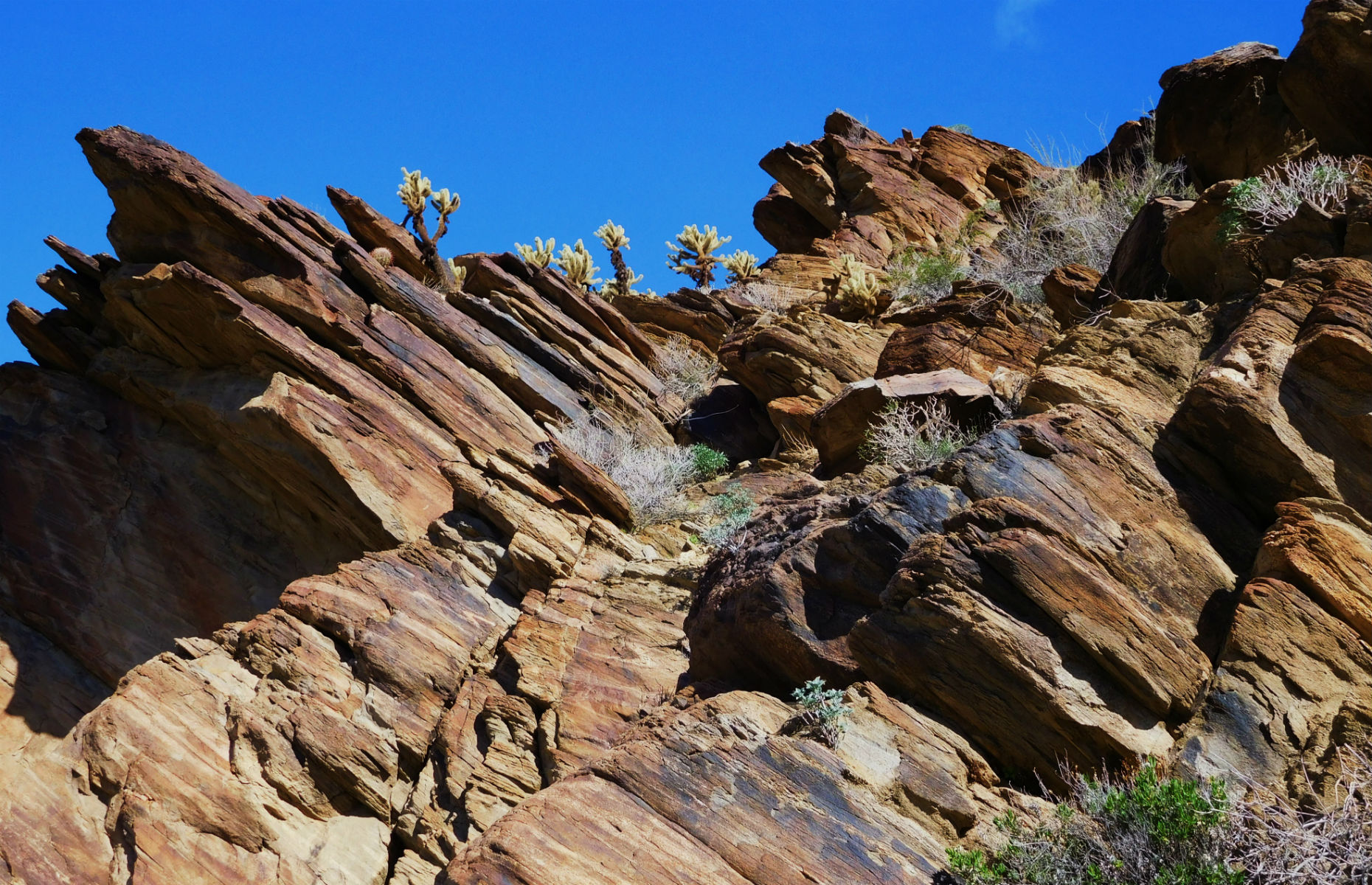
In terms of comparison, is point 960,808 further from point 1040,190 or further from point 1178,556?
point 1040,190

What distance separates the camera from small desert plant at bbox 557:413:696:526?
48.4 feet

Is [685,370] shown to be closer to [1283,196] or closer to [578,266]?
[578,266]

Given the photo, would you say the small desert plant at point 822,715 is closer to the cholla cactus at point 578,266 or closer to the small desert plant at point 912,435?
the small desert plant at point 912,435

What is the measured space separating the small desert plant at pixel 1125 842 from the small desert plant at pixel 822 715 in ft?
3.51

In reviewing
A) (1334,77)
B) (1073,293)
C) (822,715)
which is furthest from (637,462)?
(1334,77)

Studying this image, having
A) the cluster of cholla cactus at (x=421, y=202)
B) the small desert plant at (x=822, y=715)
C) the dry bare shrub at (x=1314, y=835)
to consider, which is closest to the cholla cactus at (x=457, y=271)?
the cluster of cholla cactus at (x=421, y=202)

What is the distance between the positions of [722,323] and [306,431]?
1049 centimetres

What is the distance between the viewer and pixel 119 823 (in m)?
9.34

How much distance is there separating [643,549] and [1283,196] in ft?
26.0

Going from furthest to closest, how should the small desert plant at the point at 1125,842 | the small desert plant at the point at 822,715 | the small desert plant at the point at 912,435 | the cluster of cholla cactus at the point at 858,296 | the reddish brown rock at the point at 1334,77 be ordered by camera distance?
the cluster of cholla cactus at the point at 858,296 → the small desert plant at the point at 912,435 → the reddish brown rock at the point at 1334,77 → the small desert plant at the point at 822,715 → the small desert plant at the point at 1125,842

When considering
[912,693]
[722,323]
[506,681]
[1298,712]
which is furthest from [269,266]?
[1298,712]

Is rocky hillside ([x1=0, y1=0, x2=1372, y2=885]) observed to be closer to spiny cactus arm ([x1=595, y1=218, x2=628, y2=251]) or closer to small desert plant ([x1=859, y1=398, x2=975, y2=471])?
small desert plant ([x1=859, y1=398, x2=975, y2=471])

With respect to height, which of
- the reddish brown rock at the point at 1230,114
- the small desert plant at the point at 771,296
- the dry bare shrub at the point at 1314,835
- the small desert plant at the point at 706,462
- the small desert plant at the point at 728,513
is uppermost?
the reddish brown rock at the point at 1230,114

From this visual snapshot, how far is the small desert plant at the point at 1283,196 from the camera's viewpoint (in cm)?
1035
